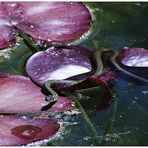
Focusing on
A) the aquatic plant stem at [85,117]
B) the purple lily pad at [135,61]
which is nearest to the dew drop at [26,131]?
the aquatic plant stem at [85,117]

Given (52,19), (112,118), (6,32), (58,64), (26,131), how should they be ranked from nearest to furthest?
(26,131) < (112,118) < (58,64) < (6,32) < (52,19)

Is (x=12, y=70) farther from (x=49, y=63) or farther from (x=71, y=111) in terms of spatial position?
(x=71, y=111)

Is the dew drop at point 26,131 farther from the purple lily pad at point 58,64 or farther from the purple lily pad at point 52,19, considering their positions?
the purple lily pad at point 52,19

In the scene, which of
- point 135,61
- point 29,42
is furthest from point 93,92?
point 29,42

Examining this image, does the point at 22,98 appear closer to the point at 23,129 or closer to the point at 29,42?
the point at 23,129

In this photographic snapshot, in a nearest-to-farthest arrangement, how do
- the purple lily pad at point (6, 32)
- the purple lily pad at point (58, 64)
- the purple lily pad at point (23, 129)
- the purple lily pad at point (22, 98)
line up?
the purple lily pad at point (23, 129) < the purple lily pad at point (22, 98) < the purple lily pad at point (58, 64) < the purple lily pad at point (6, 32)

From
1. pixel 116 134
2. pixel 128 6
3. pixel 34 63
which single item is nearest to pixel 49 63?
pixel 34 63
